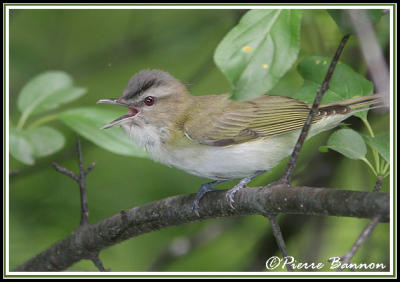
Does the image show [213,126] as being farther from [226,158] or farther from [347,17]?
[347,17]

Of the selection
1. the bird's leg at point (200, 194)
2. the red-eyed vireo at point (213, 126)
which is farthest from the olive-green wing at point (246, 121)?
the bird's leg at point (200, 194)

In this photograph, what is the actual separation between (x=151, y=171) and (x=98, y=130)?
1.73m

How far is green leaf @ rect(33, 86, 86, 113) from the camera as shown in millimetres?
3414

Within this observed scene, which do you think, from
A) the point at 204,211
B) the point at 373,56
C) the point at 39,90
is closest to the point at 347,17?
the point at 373,56

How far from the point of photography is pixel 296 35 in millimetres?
2141

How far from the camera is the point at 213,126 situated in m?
3.67

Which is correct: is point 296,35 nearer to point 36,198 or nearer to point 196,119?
point 196,119

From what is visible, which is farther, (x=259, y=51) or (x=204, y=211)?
(x=204, y=211)

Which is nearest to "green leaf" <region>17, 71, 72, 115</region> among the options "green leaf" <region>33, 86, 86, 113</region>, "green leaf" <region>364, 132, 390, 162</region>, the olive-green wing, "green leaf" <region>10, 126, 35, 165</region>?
"green leaf" <region>33, 86, 86, 113</region>

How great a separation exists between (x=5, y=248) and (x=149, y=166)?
2.03 metres

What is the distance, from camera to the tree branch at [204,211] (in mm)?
2062

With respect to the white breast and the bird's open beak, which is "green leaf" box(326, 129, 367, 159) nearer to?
the white breast

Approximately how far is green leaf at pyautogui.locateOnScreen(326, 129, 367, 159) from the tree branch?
369 mm

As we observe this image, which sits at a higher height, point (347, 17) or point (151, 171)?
point (151, 171)
